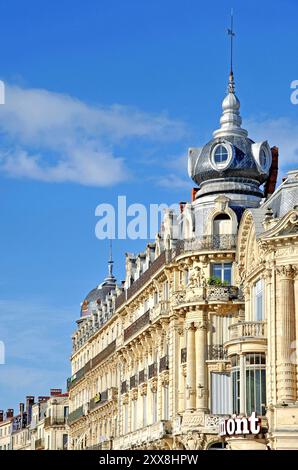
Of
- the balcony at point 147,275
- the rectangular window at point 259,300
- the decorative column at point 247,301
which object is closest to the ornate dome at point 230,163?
the balcony at point 147,275

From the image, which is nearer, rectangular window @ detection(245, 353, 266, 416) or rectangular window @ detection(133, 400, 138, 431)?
rectangular window @ detection(245, 353, 266, 416)

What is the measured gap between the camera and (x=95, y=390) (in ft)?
279

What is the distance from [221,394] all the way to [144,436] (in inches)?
341

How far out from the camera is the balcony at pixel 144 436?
57125 mm

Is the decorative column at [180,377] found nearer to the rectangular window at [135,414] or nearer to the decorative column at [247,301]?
the decorative column at [247,301]

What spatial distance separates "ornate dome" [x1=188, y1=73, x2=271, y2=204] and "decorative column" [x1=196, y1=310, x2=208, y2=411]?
23.3 ft

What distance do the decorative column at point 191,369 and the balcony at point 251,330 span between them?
20.9ft

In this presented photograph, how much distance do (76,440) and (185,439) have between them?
132 feet

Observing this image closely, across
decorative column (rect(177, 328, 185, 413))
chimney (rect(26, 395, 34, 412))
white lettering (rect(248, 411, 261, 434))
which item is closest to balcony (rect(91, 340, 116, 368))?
decorative column (rect(177, 328, 185, 413))

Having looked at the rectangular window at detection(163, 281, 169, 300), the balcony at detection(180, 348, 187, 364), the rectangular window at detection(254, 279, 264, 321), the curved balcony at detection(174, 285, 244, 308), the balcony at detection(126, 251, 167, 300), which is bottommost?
the balcony at detection(180, 348, 187, 364)

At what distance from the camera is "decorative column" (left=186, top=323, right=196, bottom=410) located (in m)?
Result: 54.8

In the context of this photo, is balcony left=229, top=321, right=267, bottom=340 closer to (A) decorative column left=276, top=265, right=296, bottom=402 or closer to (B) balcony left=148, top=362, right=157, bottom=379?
(A) decorative column left=276, top=265, right=296, bottom=402

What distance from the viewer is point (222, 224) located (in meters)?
57.0
